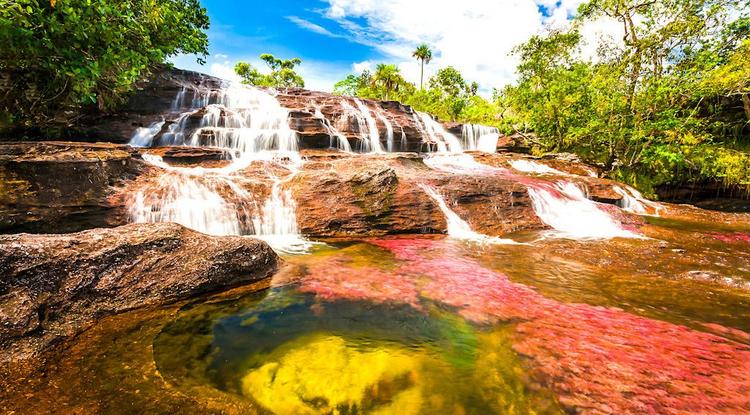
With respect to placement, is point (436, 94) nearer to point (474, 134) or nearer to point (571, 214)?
point (474, 134)

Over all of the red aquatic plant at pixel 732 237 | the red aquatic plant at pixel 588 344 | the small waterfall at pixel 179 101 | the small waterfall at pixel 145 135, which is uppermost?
the small waterfall at pixel 179 101

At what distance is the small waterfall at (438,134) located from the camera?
74.0 feet

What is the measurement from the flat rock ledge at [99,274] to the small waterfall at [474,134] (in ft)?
71.9

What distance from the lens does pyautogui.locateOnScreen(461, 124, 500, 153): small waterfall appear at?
24219mm

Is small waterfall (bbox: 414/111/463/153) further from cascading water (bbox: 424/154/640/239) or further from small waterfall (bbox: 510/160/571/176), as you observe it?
cascading water (bbox: 424/154/640/239)

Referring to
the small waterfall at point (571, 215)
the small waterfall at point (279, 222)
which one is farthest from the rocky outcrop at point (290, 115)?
the small waterfall at point (571, 215)

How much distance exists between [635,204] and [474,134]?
13.4 metres

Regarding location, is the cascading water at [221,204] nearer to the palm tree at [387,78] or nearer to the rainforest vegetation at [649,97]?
the rainforest vegetation at [649,97]

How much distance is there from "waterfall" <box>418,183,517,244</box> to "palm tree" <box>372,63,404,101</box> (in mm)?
39926

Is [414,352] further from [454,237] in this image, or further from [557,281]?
[454,237]

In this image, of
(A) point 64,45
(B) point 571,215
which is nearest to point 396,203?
(B) point 571,215

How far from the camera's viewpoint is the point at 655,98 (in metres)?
14.7

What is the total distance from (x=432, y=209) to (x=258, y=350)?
6.69 meters

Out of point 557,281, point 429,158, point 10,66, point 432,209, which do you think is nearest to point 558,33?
point 429,158
